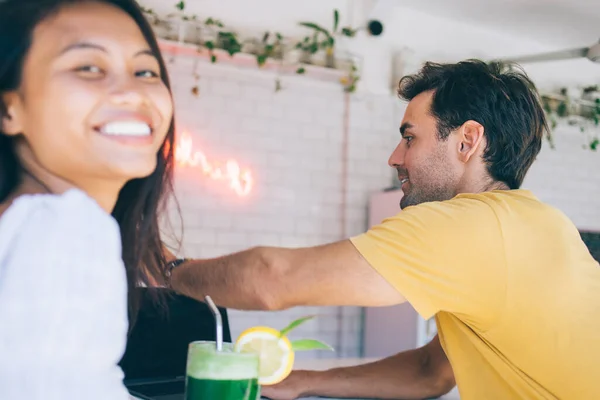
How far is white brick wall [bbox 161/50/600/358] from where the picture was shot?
12.8 ft

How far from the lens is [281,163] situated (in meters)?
4.17

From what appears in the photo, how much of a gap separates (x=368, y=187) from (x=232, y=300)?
11.1 feet

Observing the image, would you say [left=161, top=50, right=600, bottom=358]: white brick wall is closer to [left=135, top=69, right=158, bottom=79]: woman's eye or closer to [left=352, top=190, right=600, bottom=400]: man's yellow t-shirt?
[left=352, top=190, right=600, bottom=400]: man's yellow t-shirt

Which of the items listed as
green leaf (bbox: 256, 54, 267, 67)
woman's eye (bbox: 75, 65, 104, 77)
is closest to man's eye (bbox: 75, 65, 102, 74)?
woman's eye (bbox: 75, 65, 104, 77)

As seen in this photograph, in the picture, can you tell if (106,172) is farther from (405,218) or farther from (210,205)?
(210,205)

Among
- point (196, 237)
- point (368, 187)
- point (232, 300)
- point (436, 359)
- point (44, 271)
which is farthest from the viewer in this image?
point (368, 187)

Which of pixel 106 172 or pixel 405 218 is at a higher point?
pixel 106 172

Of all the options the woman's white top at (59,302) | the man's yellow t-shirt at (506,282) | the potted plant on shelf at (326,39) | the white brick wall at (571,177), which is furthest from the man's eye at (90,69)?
the white brick wall at (571,177)

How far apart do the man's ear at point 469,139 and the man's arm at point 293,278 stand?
1.92ft

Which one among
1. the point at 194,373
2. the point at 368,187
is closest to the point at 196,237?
the point at 368,187

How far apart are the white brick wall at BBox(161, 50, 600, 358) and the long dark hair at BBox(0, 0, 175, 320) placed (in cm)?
299

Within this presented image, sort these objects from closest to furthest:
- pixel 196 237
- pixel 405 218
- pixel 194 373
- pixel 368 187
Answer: pixel 194 373, pixel 405 218, pixel 196 237, pixel 368 187

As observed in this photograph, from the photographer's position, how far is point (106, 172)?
0.70m

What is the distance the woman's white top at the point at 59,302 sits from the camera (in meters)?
0.60
